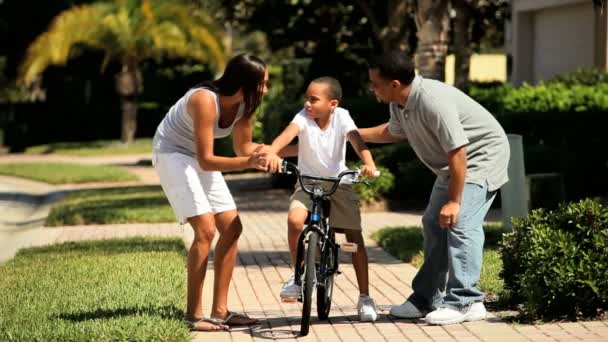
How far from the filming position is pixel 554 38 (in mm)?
25312

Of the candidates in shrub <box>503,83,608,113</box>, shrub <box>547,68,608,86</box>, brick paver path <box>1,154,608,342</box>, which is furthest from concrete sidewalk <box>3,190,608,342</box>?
shrub <box>547,68,608,86</box>

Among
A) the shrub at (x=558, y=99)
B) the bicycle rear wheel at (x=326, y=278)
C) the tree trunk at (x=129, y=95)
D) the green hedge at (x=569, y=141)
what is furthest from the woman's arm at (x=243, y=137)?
the tree trunk at (x=129, y=95)

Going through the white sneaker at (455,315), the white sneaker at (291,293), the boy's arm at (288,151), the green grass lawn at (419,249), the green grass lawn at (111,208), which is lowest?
the green grass lawn at (111,208)

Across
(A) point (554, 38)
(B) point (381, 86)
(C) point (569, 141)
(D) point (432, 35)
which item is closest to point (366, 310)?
(B) point (381, 86)

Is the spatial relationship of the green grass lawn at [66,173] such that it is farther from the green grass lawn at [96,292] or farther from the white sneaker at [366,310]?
the white sneaker at [366,310]

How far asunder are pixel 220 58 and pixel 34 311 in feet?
88.3

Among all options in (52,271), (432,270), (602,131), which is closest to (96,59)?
(602,131)

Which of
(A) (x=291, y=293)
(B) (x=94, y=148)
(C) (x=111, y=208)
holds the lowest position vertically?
(B) (x=94, y=148)

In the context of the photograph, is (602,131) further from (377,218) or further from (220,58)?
(220,58)

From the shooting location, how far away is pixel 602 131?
15883mm

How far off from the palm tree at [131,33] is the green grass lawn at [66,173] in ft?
21.4

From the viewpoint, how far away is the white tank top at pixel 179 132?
678cm

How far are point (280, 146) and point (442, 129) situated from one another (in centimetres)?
97

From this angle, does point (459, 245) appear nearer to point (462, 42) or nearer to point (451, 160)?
point (451, 160)
